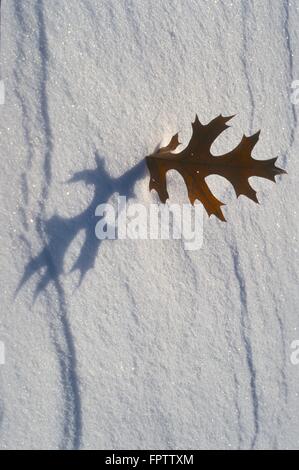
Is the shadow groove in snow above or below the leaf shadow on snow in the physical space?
below

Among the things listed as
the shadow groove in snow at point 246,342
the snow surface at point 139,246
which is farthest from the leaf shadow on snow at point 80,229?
the shadow groove in snow at point 246,342

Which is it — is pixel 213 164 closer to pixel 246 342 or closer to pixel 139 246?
pixel 139 246

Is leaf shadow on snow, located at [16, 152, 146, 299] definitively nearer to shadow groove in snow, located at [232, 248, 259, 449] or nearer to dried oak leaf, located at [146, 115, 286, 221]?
dried oak leaf, located at [146, 115, 286, 221]

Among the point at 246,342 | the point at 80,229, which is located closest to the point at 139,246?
the point at 80,229

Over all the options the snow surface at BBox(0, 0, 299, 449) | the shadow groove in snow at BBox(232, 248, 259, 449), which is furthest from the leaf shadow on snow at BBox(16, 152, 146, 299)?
the shadow groove in snow at BBox(232, 248, 259, 449)

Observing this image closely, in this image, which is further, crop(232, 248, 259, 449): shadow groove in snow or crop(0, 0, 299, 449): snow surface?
crop(232, 248, 259, 449): shadow groove in snow

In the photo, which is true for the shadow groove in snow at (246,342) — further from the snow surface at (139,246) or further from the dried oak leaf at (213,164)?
the dried oak leaf at (213,164)

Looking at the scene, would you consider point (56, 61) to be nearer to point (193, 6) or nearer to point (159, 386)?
point (193, 6)

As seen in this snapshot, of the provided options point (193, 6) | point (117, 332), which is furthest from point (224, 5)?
point (117, 332)
